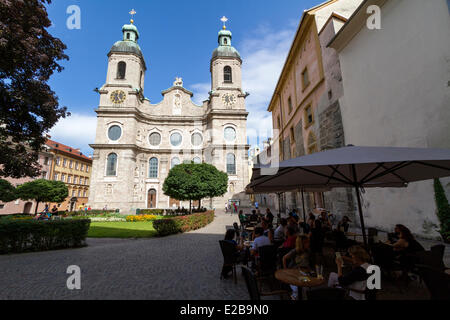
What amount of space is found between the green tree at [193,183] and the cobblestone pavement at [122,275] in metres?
12.7

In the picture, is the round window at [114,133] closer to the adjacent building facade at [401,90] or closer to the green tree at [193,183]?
the green tree at [193,183]

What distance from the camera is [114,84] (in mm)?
36312

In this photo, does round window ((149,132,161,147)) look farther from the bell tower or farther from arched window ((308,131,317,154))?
arched window ((308,131,317,154))

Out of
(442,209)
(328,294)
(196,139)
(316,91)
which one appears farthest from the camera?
(196,139)

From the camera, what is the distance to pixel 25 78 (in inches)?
338

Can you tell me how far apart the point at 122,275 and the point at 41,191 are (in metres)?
24.4

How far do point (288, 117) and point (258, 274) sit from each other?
1891cm

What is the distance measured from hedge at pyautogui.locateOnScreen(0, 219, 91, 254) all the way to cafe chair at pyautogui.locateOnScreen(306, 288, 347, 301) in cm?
1003

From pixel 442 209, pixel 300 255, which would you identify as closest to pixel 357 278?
pixel 300 255

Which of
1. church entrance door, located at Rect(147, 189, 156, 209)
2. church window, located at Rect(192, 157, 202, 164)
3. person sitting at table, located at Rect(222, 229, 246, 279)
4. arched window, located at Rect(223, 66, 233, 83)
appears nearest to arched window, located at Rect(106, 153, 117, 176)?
church entrance door, located at Rect(147, 189, 156, 209)

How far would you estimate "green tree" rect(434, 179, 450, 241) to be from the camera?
6.70 m

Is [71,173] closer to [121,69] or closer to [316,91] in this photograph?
[121,69]

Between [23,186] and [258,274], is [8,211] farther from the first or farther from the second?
[258,274]
